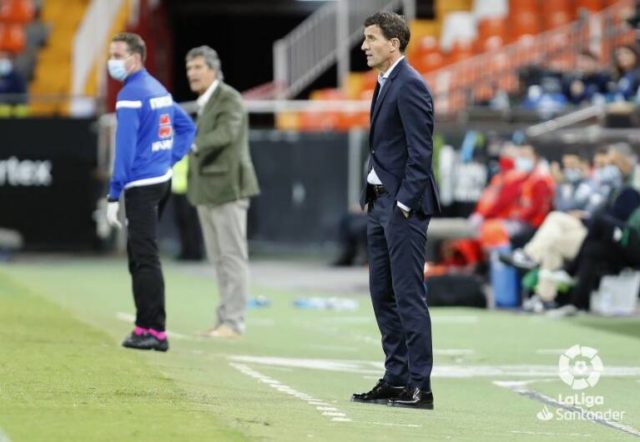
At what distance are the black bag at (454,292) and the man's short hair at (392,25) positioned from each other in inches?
317

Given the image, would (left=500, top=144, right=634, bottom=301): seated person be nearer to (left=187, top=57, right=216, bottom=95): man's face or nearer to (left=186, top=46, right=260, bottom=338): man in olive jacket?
(left=186, top=46, right=260, bottom=338): man in olive jacket

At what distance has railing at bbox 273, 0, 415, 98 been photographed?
3152cm

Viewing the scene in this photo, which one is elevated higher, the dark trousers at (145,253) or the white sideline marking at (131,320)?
the dark trousers at (145,253)

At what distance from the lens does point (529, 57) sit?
92.9ft

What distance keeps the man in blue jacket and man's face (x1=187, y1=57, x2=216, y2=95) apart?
1374 mm

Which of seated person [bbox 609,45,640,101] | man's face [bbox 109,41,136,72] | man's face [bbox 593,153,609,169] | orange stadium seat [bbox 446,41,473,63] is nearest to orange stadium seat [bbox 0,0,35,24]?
orange stadium seat [bbox 446,41,473,63]

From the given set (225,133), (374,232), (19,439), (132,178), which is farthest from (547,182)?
(19,439)

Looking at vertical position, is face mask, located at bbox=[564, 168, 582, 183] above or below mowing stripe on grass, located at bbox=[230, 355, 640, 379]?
above

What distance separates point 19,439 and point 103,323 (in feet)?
22.3

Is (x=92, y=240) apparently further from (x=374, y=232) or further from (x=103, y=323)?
(x=374, y=232)

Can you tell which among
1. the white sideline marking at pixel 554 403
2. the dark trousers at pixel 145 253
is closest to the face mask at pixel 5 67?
the dark trousers at pixel 145 253

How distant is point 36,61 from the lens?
32.5m

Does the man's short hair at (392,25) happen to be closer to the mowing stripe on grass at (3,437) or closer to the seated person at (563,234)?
the mowing stripe on grass at (3,437)

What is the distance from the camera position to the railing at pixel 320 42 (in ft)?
103
